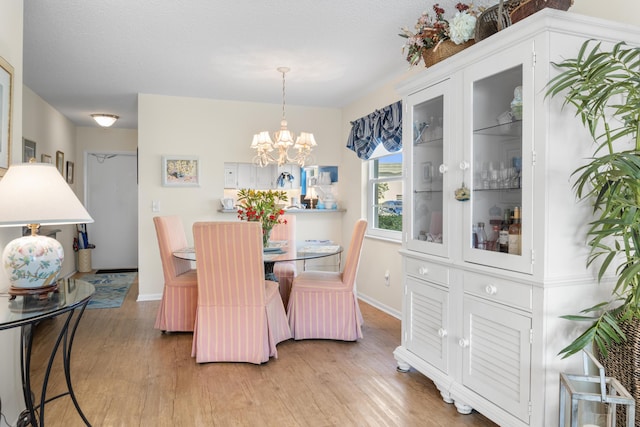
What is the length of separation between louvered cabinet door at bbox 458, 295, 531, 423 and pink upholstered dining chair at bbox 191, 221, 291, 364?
140 centimetres

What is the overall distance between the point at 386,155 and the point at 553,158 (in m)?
2.84

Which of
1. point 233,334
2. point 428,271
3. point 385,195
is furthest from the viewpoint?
point 385,195

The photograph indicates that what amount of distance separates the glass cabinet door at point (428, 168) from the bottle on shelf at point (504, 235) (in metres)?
→ 0.36

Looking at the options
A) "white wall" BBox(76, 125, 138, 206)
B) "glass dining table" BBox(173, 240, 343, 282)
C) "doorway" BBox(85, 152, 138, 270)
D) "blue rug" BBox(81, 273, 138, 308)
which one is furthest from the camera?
"doorway" BBox(85, 152, 138, 270)

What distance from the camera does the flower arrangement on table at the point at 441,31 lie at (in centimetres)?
232

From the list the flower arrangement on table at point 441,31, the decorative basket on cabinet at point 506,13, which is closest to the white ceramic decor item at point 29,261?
the flower arrangement on table at point 441,31

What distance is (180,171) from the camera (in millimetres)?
5098

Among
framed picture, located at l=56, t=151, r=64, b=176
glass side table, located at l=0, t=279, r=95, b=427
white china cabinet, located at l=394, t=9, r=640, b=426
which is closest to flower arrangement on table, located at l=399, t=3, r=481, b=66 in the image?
white china cabinet, located at l=394, t=9, r=640, b=426

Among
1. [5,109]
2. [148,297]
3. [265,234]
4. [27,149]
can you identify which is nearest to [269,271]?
[265,234]

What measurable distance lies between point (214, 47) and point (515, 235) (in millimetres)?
2683

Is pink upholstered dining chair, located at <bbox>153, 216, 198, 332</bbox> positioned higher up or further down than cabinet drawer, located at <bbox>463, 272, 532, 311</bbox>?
further down

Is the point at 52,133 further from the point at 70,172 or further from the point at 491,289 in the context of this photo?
the point at 491,289

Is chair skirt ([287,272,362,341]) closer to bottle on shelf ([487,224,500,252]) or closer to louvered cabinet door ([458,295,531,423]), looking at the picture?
louvered cabinet door ([458,295,531,423])

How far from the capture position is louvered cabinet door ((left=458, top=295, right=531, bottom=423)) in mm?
1942
